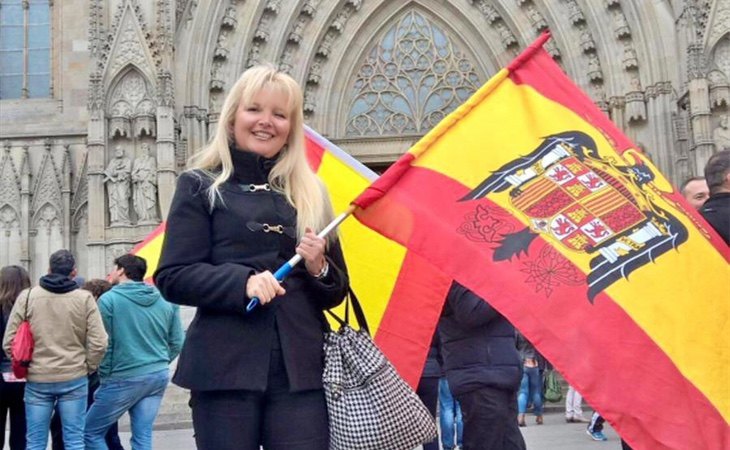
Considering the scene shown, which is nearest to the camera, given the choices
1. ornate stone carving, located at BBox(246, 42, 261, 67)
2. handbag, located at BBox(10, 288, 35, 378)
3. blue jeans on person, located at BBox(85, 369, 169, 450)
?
handbag, located at BBox(10, 288, 35, 378)

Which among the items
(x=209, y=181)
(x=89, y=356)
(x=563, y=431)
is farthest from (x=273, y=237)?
(x=563, y=431)

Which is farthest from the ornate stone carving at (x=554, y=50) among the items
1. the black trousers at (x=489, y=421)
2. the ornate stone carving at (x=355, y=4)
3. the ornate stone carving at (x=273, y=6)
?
the black trousers at (x=489, y=421)

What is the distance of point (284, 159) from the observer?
296 centimetres

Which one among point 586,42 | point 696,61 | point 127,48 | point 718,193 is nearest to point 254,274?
point 718,193

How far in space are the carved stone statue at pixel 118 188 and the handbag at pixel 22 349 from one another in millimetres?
10974

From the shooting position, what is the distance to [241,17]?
1898 cm

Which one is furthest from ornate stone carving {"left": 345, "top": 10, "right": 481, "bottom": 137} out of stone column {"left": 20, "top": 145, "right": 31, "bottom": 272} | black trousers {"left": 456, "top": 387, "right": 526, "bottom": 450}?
black trousers {"left": 456, "top": 387, "right": 526, "bottom": 450}

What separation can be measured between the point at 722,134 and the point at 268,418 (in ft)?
51.1

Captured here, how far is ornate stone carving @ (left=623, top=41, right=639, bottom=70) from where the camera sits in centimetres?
1792

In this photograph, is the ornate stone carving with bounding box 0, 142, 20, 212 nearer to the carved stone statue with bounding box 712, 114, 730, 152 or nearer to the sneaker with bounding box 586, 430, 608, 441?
the sneaker with bounding box 586, 430, 608, 441

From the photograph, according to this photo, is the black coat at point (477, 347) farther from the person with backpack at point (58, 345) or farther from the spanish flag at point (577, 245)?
the person with backpack at point (58, 345)

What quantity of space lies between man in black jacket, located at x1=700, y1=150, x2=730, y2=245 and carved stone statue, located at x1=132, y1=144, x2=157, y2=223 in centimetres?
1387

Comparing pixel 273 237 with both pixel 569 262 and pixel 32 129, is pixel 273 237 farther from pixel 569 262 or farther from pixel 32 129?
pixel 32 129

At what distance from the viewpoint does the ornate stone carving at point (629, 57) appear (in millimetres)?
17922
